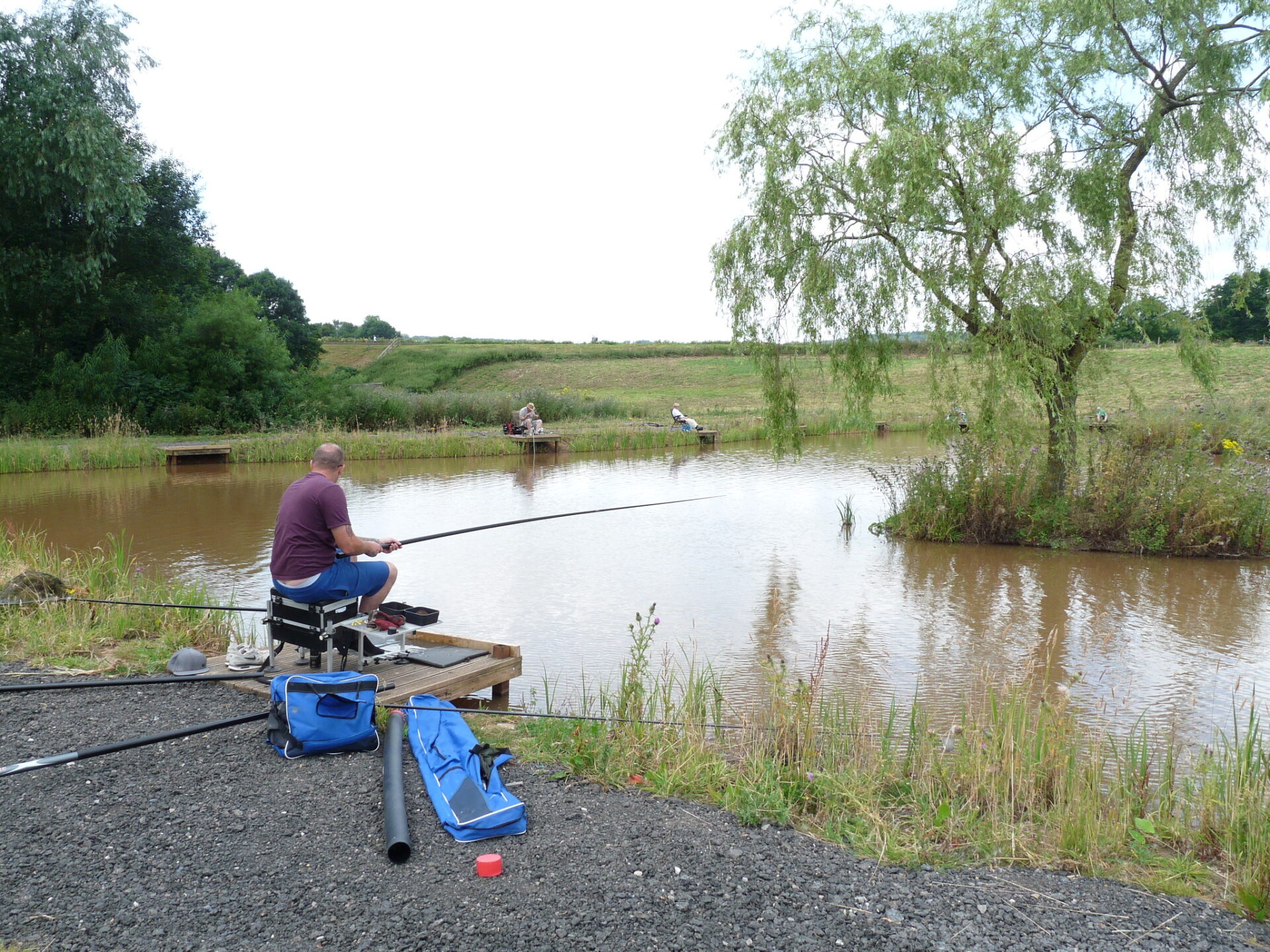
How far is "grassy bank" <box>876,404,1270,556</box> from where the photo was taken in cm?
1109

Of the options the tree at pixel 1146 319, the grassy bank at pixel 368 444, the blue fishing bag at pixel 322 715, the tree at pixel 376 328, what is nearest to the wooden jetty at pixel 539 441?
the grassy bank at pixel 368 444

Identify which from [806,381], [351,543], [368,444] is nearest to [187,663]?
[351,543]

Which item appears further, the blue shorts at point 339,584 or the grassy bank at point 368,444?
the grassy bank at point 368,444

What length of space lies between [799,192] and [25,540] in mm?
9647

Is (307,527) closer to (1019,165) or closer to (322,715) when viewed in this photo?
(322,715)

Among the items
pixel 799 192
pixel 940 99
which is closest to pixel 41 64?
pixel 799 192

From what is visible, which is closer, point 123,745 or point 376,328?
point 123,745

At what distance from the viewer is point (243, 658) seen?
5703 mm

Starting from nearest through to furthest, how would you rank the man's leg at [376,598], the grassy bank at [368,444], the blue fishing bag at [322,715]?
the blue fishing bag at [322,715] → the man's leg at [376,598] → the grassy bank at [368,444]

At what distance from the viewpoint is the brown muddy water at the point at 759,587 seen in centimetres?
690

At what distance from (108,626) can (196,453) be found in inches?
614

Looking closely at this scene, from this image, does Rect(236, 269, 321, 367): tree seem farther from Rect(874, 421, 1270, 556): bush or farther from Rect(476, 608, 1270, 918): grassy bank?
Rect(476, 608, 1270, 918): grassy bank

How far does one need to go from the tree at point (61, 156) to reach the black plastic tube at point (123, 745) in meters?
21.2

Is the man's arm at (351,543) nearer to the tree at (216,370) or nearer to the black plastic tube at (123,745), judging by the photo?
the black plastic tube at (123,745)
